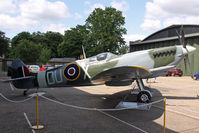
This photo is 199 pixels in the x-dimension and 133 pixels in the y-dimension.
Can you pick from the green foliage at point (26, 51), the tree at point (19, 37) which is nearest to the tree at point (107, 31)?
the green foliage at point (26, 51)

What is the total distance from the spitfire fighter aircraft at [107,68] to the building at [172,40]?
26.5m

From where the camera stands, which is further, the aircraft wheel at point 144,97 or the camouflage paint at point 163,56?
the camouflage paint at point 163,56

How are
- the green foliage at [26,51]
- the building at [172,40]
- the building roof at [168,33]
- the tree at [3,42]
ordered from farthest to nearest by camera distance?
the green foliage at [26,51] < the building roof at [168,33] < the building at [172,40] < the tree at [3,42]

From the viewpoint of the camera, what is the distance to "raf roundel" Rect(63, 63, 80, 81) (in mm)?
7809

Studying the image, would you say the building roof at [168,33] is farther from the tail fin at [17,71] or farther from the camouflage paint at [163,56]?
the tail fin at [17,71]

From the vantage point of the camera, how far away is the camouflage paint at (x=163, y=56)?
745 centimetres


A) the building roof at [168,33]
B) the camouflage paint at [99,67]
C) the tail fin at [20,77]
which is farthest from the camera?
the building roof at [168,33]

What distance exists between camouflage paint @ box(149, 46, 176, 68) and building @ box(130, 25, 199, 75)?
26.5 m

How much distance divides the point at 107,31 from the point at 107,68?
30.7m

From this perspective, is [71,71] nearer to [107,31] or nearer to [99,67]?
[99,67]

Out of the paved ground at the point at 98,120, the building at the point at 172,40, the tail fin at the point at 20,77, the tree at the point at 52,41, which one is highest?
the tree at the point at 52,41

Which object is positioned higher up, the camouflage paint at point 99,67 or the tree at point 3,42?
the tree at point 3,42

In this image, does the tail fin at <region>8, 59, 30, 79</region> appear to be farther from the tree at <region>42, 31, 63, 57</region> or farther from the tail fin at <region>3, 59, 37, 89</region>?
the tree at <region>42, 31, 63, 57</region>

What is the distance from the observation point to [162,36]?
37.9 m
